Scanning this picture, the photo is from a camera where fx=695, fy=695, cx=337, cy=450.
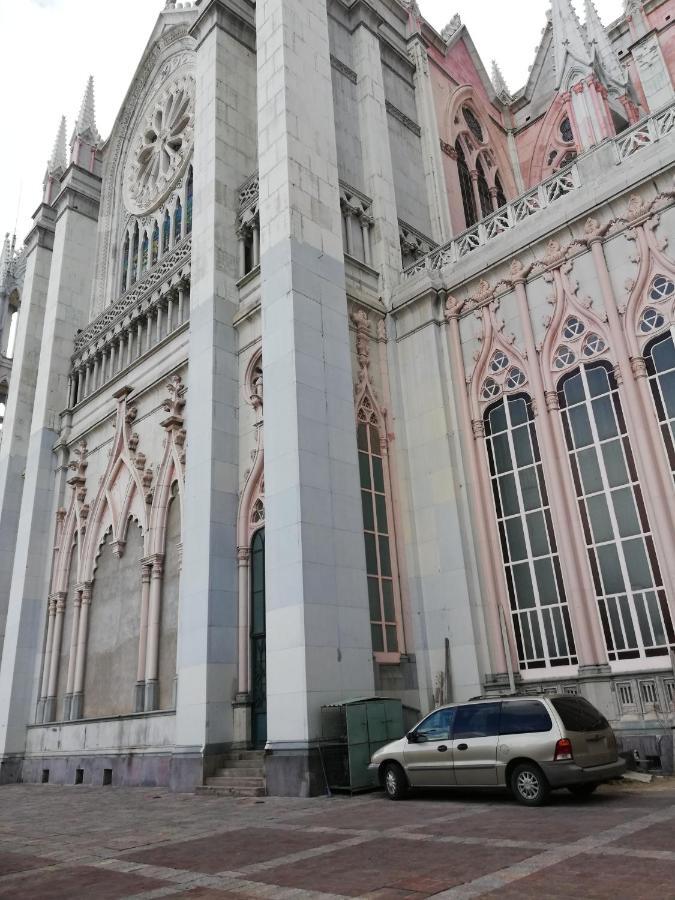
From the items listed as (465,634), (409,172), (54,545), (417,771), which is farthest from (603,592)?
(54,545)

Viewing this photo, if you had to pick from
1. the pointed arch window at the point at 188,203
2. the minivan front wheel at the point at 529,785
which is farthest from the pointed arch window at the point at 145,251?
the minivan front wheel at the point at 529,785

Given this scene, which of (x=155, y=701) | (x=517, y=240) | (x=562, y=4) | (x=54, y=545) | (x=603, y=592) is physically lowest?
(x=155, y=701)

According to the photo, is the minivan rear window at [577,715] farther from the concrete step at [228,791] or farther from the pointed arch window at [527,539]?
the concrete step at [228,791]

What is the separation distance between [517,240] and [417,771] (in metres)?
12.2

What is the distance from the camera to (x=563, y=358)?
1566 cm

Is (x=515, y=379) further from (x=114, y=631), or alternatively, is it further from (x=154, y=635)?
(x=114, y=631)

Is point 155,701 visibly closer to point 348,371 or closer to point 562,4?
point 348,371

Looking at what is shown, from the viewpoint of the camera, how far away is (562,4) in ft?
66.1

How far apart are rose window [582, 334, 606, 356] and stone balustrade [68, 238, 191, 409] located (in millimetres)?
12263

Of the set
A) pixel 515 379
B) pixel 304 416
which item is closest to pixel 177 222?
pixel 304 416

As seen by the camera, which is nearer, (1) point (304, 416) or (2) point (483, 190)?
(1) point (304, 416)

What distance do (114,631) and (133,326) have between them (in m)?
10.7

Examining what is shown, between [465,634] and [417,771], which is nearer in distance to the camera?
[417,771]

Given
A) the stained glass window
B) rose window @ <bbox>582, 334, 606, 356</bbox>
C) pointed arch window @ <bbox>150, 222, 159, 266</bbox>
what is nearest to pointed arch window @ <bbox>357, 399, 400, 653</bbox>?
rose window @ <bbox>582, 334, 606, 356</bbox>
